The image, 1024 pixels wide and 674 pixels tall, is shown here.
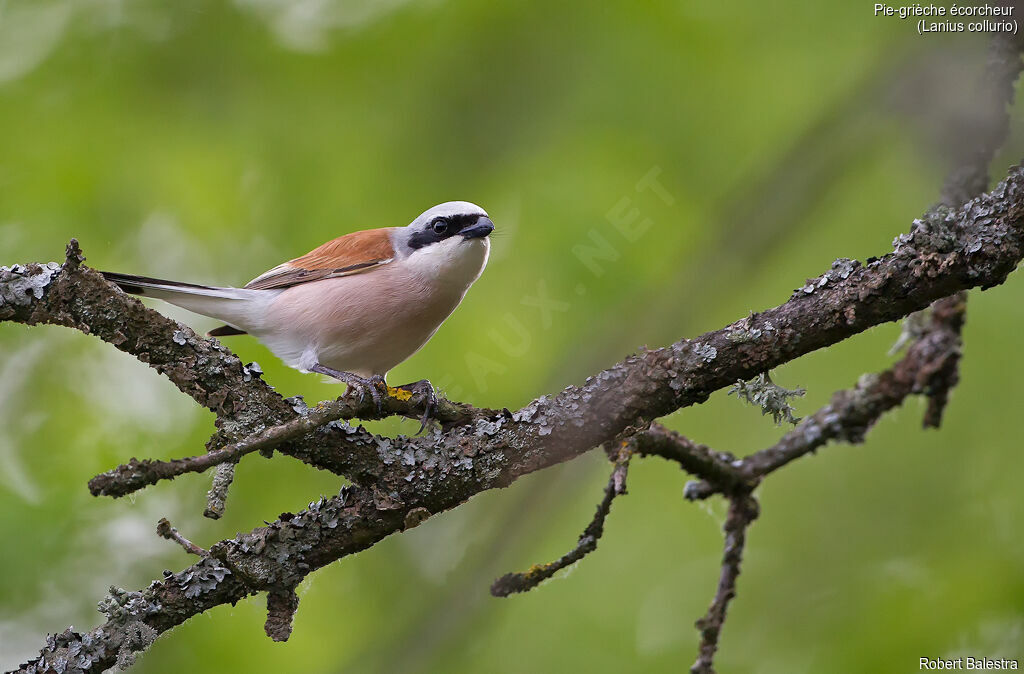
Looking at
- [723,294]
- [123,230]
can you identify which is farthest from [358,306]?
[723,294]

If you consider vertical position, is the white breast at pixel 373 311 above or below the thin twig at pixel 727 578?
above

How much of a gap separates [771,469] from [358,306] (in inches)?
91.5

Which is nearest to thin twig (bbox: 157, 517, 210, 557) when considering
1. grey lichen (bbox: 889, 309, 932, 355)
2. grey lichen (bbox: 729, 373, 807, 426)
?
grey lichen (bbox: 729, 373, 807, 426)

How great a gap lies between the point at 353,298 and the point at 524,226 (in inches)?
40.6

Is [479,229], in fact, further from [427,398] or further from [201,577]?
[201,577]

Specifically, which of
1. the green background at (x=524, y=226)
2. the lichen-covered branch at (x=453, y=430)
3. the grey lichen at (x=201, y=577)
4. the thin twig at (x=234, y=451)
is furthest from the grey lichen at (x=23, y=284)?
the green background at (x=524, y=226)

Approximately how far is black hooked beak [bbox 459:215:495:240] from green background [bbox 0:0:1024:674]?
0.72ft

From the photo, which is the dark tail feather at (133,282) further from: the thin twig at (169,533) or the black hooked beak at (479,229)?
the thin twig at (169,533)

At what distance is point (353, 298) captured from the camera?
4.74 meters

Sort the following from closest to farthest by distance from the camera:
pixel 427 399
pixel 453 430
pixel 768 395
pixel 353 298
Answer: pixel 768 395, pixel 453 430, pixel 427 399, pixel 353 298

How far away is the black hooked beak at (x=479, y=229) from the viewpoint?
15.8 feet

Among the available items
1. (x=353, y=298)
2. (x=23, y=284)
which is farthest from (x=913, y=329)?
(x=23, y=284)

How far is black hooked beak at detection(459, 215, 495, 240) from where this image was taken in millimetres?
4805

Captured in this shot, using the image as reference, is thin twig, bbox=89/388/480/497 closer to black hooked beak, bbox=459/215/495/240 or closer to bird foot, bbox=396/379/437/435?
bird foot, bbox=396/379/437/435
